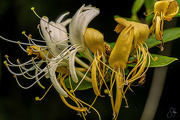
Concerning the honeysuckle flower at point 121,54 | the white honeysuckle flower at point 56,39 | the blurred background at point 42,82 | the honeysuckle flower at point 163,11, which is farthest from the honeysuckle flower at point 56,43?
the blurred background at point 42,82

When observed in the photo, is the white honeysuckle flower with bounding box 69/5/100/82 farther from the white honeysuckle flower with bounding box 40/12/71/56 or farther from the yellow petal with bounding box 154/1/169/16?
the yellow petal with bounding box 154/1/169/16

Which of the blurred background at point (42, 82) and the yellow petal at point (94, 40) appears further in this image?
the blurred background at point (42, 82)

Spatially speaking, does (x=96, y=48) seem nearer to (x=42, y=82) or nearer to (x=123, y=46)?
(x=123, y=46)

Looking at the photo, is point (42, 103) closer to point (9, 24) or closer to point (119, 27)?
point (9, 24)

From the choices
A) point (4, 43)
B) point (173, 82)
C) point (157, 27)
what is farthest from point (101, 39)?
point (4, 43)

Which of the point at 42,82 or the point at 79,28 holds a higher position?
the point at 79,28

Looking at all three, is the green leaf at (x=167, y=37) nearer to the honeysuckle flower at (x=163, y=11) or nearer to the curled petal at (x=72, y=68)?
the honeysuckle flower at (x=163, y=11)

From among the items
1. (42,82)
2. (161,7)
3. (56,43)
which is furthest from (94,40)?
(42,82)
